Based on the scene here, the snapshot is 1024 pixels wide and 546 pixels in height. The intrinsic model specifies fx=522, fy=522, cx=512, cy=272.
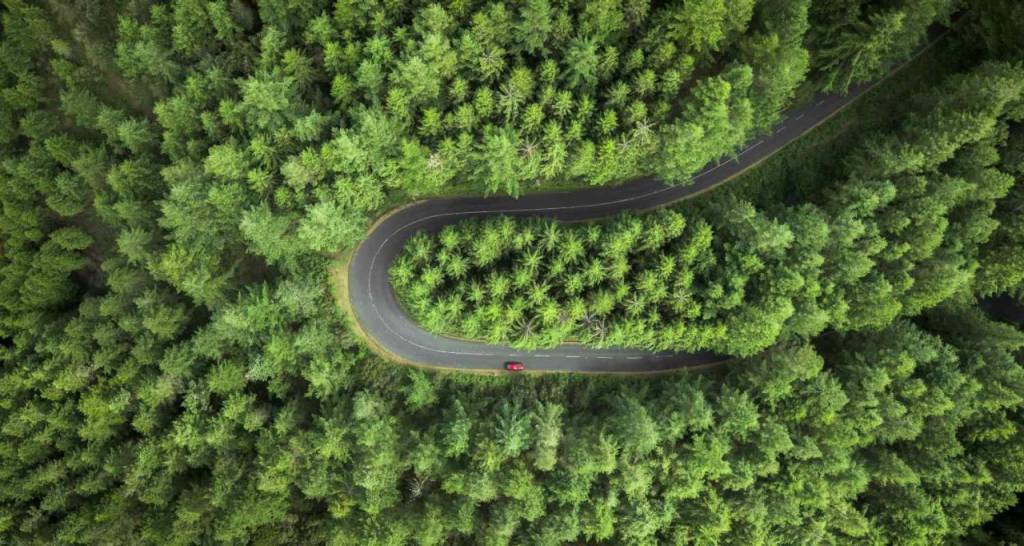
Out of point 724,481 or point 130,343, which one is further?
point 130,343

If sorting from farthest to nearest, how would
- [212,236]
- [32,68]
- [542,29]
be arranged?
[32,68]
[212,236]
[542,29]

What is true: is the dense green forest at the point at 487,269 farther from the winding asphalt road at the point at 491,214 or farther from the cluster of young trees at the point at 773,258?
Result: the winding asphalt road at the point at 491,214

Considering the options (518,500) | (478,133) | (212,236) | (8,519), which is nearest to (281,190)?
(212,236)

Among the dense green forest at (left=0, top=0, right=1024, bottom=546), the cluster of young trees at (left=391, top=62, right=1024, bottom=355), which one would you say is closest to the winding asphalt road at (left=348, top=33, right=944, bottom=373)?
the dense green forest at (left=0, top=0, right=1024, bottom=546)

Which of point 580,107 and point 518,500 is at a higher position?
point 580,107

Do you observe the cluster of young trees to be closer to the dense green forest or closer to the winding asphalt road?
the dense green forest

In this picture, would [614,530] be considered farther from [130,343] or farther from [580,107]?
[130,343]

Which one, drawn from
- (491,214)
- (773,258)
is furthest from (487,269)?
(773,258)
